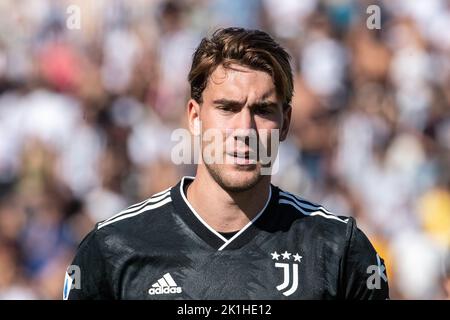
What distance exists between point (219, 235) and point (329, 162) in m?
3.20

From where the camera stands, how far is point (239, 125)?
10.4ft

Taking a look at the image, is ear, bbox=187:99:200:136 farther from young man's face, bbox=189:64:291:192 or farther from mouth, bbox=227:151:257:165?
mouth, bbox=227:151:257:165

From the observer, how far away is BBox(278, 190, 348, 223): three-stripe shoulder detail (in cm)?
341

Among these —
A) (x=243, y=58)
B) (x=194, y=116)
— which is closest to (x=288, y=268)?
(x=194, y=116)

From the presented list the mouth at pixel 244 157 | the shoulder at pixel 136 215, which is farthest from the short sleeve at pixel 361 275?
the shoulder at pixel 136 215

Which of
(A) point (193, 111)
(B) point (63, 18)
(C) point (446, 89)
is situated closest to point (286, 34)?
(C) point (446, 89)

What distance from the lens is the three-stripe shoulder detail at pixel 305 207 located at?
341 centimetres

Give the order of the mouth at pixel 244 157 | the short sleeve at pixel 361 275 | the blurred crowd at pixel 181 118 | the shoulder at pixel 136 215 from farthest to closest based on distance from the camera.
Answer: the blurred crowd at pixel 181 118 → the shoulder at pixel 136 215 → the short sleeve at pixel 361 275 → the mouth at pixel 244 157

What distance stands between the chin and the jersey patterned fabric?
20 cm

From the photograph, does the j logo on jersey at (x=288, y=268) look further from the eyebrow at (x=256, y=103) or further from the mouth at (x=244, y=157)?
the eyebrow at (x=256, y=103)

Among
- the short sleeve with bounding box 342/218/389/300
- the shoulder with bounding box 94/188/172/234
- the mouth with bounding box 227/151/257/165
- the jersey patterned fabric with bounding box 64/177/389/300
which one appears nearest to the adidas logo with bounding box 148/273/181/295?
the jersey patterned fabric with bounding box 64/177/389/300

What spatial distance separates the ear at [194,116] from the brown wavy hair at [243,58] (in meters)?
0.03

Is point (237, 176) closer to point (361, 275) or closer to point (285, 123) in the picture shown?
point (285, 123)

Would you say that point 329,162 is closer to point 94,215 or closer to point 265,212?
point 94,215
